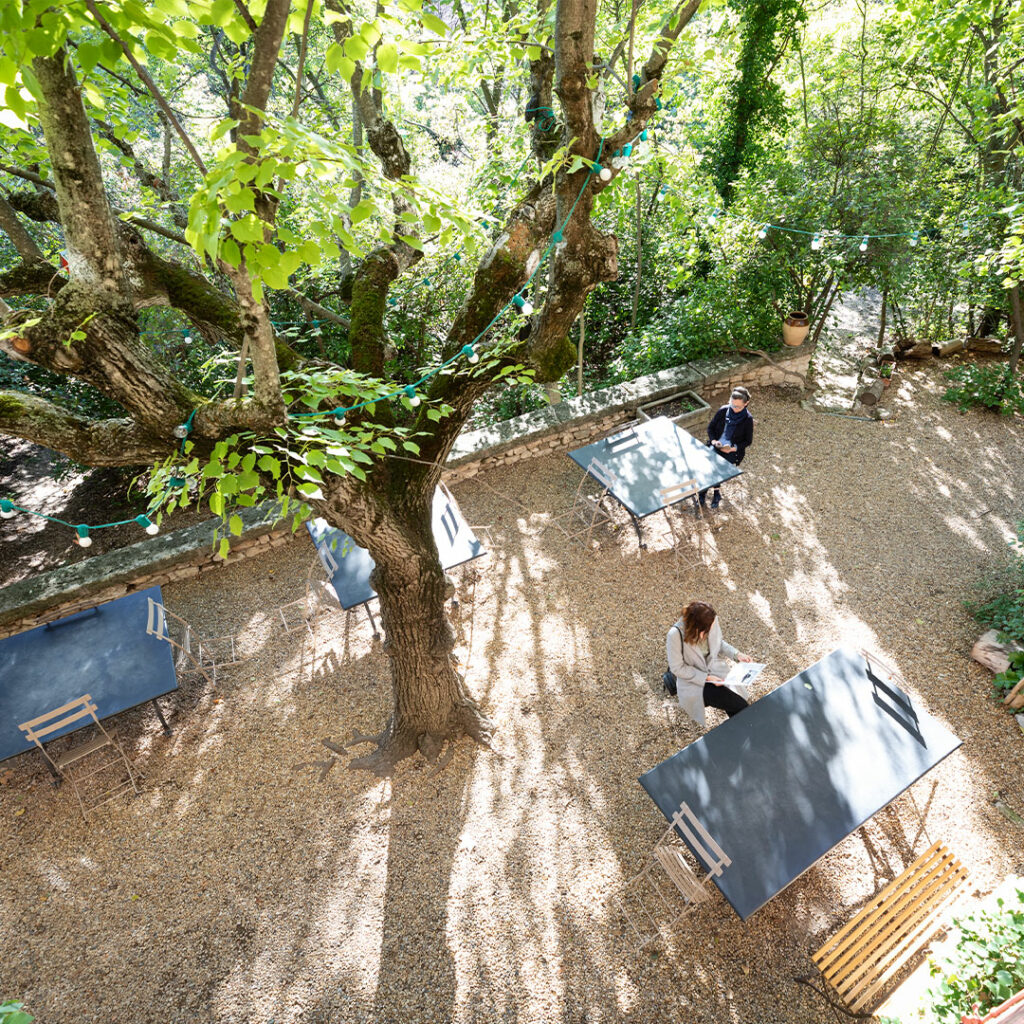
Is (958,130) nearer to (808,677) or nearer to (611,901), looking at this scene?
(808,677)

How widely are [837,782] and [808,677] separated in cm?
77

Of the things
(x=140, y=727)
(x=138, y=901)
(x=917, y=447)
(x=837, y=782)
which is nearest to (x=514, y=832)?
(x=837, y=782)

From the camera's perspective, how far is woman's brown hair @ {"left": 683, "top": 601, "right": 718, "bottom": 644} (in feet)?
13.9

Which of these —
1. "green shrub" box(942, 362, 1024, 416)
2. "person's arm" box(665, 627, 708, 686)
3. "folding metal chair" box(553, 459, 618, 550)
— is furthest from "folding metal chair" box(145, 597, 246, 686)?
"green shrub" box(942, 362, 1024, 416)

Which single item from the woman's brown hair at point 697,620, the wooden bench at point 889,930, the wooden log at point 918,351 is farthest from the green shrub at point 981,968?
the wooden log at point 918,351

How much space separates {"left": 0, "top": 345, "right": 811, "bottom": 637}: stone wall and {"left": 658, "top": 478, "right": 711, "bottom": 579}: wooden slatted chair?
1681 mm

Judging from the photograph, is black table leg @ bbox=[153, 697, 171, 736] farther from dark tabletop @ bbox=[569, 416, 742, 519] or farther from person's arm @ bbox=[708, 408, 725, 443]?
person's arm @ bbox=[708, 408, 725, 443]

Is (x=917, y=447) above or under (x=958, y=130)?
under

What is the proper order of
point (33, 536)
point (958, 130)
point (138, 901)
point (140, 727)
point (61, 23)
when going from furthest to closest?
point (958, 130) < point (33, 536) < point (140, 727) < point (138, 901) < point (61, 23)

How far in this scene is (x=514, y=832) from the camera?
4121mm

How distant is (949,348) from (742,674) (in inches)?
330

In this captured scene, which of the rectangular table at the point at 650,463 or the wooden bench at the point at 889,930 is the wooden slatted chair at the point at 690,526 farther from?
the wooden bench at the point at 889,930

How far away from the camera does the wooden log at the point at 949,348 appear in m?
9.58

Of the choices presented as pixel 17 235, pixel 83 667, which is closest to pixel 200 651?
pixel 83 667
